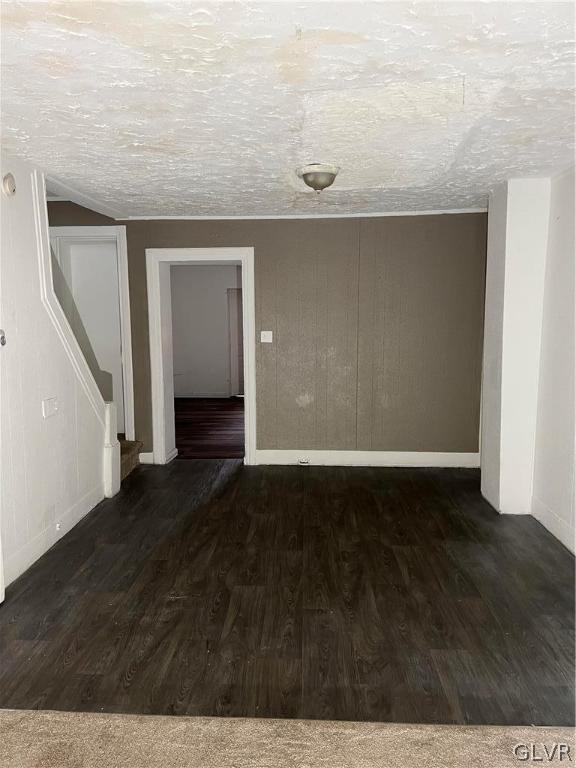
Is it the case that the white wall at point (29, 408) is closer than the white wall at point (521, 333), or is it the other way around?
the white wall at point (29, 408)

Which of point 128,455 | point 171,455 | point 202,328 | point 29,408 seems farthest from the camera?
point 202,328

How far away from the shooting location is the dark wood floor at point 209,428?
618 cm

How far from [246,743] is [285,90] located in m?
2.49

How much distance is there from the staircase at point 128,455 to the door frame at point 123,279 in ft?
0.95

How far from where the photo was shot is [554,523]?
12.6 ft

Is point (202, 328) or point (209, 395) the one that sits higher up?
point (202, 328)

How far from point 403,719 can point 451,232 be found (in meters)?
4.26

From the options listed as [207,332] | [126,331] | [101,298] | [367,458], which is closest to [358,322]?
[367,458]

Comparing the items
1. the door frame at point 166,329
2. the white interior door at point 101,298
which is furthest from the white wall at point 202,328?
the door frame at point 166,329

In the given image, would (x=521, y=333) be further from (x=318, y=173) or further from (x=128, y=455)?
(x=128, y=455)

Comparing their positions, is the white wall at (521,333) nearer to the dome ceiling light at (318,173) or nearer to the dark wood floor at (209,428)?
the dome ceiling light at (318,173)

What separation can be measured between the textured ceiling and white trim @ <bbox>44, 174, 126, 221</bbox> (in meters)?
0.09

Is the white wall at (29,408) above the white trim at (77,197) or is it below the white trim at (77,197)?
below

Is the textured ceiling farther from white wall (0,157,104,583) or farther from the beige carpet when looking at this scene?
the beige carpet
